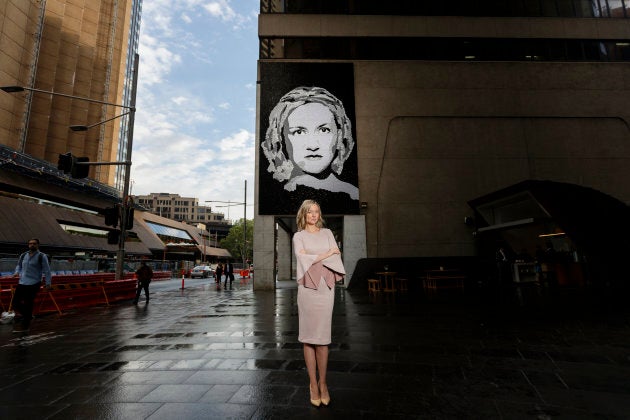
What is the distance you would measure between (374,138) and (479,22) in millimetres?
10741

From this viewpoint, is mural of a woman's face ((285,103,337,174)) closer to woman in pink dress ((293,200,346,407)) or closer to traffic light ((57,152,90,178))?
traffic light ((57,152,90,178))

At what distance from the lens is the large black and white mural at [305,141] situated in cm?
1902

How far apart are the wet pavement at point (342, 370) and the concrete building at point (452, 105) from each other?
11623 millimetres

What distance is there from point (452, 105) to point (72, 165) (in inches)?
775

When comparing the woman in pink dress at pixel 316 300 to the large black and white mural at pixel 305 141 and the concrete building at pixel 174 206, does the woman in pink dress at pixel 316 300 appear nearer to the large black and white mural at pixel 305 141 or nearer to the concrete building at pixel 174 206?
the large black and white mural at pixel 305 141

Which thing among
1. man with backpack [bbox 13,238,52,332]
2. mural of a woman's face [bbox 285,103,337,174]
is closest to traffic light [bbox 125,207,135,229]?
man with backpack [bbox 13,238,52,332]

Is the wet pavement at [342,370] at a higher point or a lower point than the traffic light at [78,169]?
lower

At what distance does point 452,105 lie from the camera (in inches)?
800

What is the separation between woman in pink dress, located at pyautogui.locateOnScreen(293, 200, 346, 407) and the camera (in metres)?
3.02

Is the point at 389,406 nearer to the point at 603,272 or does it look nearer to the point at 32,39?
the point at 603,272

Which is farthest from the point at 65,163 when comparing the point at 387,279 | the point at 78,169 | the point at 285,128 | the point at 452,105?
the point at 452,105

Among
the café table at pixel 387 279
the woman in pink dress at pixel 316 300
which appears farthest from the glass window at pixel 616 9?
the woman in pink dress at pixel 316 300

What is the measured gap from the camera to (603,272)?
1278 cm

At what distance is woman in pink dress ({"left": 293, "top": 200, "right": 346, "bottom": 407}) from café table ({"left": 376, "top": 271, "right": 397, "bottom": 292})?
12.8 m
